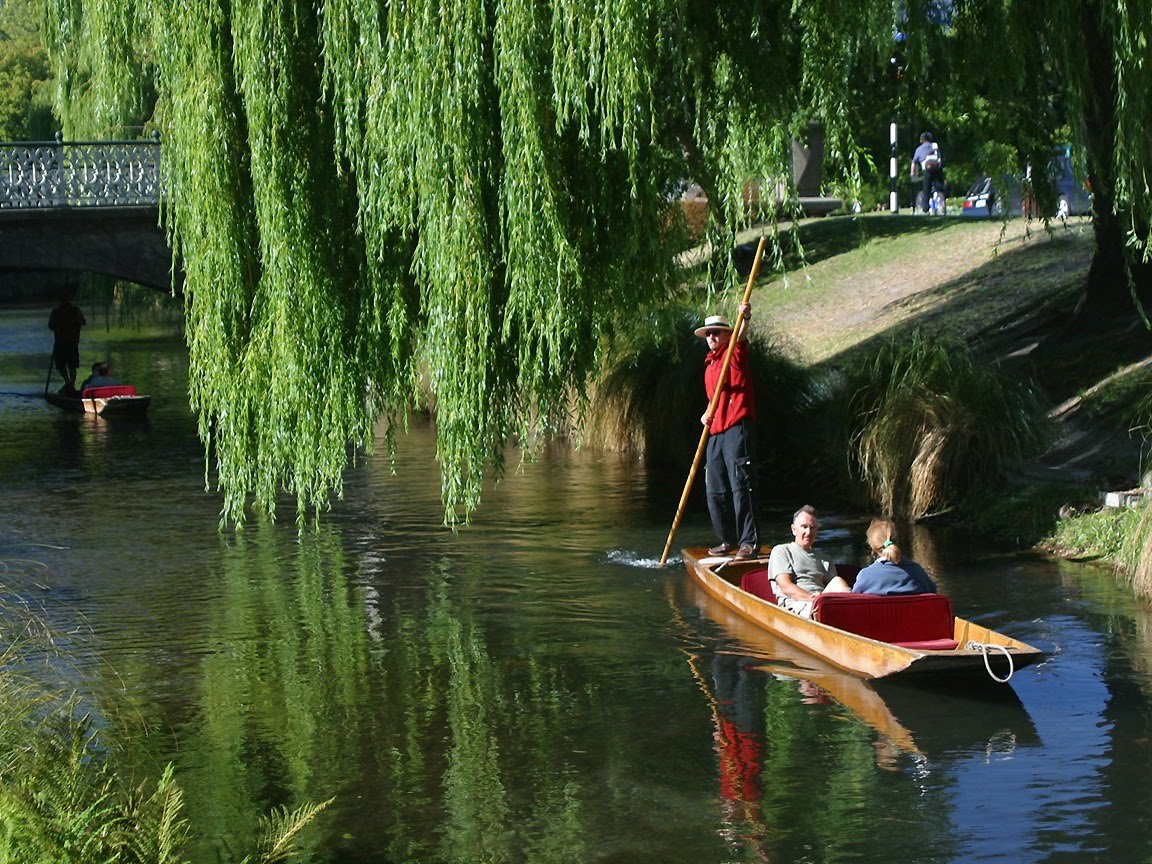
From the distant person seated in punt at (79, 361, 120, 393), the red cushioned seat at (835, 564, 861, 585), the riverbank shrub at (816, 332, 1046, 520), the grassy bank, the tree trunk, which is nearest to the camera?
the red cushioned seat at (835, 564, 861, 585)

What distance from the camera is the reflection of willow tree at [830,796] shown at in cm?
707

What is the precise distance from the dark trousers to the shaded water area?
21.9 inches

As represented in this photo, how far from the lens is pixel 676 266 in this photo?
12.3 m

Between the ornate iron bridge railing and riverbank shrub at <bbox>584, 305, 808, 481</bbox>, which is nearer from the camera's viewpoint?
riverbank shrub at <bbox>584, 305, 808, 481</bbox>

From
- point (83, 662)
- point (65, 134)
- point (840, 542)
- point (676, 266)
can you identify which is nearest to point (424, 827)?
point (83, 662)

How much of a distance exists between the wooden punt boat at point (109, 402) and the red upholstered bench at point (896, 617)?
15621 millimetres

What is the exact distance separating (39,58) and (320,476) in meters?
48.8

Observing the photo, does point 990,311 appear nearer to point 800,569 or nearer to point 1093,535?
point 1093,535

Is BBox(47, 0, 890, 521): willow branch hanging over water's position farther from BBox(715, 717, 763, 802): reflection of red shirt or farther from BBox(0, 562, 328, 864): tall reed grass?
BBox(0, 562, 328, 864): tall reed grass

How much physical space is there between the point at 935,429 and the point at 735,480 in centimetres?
252

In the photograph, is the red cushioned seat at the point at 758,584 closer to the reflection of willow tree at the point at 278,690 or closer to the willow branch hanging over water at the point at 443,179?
the willow branch hanging over water at the point at 443,179

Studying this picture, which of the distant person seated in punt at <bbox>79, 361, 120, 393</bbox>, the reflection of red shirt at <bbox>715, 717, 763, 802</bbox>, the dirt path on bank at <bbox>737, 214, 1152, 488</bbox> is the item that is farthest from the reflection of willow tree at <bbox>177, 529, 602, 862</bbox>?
the distant person seated in punt at <bbox>79, 361, 120, 393</bbox>

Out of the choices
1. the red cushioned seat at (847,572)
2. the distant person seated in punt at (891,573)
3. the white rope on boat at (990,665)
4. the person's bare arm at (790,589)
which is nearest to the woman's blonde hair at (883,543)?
the distant person seated in punt at (891,573)

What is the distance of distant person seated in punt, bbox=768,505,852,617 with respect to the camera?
10.7 metres
